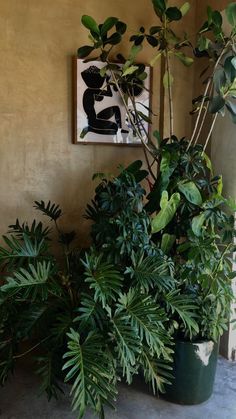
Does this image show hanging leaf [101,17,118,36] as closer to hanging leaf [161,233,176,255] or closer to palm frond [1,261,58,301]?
hanging leaf [161,233,176,255]

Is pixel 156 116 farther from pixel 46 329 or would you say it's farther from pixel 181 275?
pixel 46 329

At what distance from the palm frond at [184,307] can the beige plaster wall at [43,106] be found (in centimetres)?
113

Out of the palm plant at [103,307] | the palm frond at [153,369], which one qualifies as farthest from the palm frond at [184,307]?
the palm frond at [153,369]

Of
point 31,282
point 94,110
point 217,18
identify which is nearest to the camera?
point 31,282

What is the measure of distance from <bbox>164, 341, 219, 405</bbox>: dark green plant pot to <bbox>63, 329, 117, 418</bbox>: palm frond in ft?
1.65

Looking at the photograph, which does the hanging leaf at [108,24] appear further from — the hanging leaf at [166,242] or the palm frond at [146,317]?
the palm frond at [146,317]

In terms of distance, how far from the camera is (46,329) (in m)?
2.16

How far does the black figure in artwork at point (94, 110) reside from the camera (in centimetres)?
284

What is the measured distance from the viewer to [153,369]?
2.12 meters

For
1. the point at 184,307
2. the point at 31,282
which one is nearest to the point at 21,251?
the point at 31,282

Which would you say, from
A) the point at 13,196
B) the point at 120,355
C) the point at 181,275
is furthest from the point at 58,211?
the point at 120,355

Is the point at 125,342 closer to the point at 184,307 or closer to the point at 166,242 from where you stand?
the point at 184,307

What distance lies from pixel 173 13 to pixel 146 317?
1746mm

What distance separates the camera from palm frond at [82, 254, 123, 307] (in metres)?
1.94
